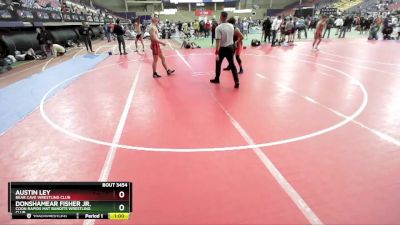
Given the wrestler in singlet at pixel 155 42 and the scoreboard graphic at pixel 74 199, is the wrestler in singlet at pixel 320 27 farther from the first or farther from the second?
the scoreboard graphic at pixel 74 199

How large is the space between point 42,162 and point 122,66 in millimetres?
8517

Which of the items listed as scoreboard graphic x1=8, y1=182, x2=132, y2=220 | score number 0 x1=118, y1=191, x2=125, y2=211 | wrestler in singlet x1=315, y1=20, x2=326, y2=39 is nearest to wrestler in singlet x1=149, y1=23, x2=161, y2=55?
scoreboard graphic x1=8, y1=182, x2=132, y2=220

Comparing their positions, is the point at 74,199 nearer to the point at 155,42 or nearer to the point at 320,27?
the point at 155,42

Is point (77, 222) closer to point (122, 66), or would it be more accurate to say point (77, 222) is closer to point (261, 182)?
point (261, 182)

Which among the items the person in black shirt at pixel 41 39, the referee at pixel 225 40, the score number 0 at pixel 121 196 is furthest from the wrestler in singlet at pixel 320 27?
the person in black shirt at pixel 41 39

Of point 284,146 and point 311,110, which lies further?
point 311,110

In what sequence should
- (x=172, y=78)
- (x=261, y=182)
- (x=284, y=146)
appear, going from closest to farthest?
(x=261, y=182), (x=284, y=146), (x=172, y=78)

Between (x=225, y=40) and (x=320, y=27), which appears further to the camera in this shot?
(x=320, y=27)

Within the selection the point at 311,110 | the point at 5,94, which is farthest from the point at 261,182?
the point at 5,94

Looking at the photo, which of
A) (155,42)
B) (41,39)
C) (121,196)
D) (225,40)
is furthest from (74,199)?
(41,39)

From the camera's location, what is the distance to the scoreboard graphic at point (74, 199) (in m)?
2.41

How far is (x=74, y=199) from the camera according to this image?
242 cm

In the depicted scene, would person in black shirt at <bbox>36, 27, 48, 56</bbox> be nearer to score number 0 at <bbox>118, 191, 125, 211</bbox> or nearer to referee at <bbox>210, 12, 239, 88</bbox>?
referee at <bbox>210, 12, 239, 88</bbox>

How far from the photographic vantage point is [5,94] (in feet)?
25.6
